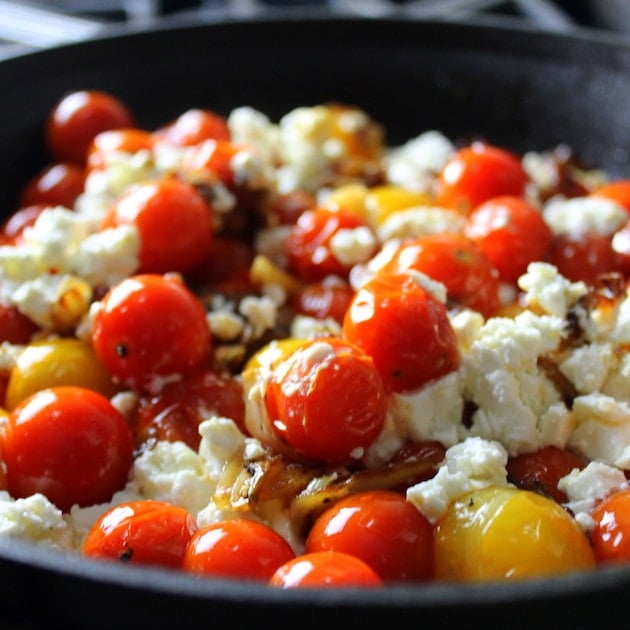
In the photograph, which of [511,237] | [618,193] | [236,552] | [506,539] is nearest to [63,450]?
[236,552]

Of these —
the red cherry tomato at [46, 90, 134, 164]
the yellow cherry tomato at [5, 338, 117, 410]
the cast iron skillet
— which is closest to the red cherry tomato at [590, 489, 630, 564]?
the yellow cherry tomato at [5, 338, 117, 410]

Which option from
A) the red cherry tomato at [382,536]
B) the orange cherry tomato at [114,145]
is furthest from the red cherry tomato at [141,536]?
the orange cherry tomato at [114,145]

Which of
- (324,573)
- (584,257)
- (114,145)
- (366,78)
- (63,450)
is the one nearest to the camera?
(324,573)

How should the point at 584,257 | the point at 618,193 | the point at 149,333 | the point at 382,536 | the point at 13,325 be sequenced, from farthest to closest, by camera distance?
the point at 618,193 < the point at 584,257 < the point at 13,325 < the point at 149,333 < the point at 382,536

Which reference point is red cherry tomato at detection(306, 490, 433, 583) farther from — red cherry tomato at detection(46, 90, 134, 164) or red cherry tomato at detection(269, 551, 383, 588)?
red cherry tomato at detection(46, 90, 134, 164)

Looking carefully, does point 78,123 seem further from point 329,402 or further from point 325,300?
point 329,402
